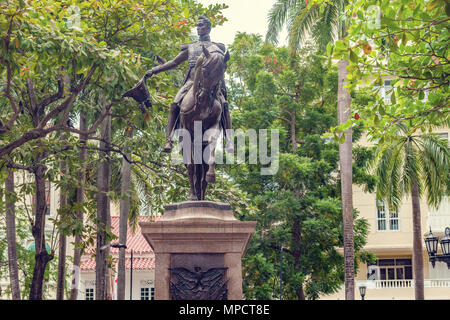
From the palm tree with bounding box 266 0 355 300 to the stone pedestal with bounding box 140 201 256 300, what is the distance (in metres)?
12.4

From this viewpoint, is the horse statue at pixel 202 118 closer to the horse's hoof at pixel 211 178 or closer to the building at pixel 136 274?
the horse's hoof at pixel 211 178

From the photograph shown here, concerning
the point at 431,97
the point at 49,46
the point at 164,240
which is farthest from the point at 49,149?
the point at 431,97

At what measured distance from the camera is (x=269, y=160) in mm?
24594

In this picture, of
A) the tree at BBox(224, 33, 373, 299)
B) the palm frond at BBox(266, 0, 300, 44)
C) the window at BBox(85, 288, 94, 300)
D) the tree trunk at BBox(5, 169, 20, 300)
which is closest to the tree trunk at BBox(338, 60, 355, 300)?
the tree at BBox(224, 33, 373, 299)

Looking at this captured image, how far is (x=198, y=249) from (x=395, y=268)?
3449cm

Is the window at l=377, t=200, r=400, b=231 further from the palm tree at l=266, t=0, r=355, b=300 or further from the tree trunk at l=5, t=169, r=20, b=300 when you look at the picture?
the tree trunk at l=5, t=169, r=20, b=300

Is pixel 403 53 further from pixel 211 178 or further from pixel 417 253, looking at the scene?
pixel 417 253

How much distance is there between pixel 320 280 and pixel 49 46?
14.5 metres

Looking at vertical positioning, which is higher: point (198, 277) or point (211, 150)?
point (211, 150)

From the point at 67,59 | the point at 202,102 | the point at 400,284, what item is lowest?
the point at 400,284

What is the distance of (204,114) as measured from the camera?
11164 millimetres

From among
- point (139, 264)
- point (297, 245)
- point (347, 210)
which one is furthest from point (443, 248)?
point (139, 264)

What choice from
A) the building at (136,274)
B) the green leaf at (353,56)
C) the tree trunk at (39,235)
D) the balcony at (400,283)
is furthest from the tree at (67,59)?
the building at (136,274)
